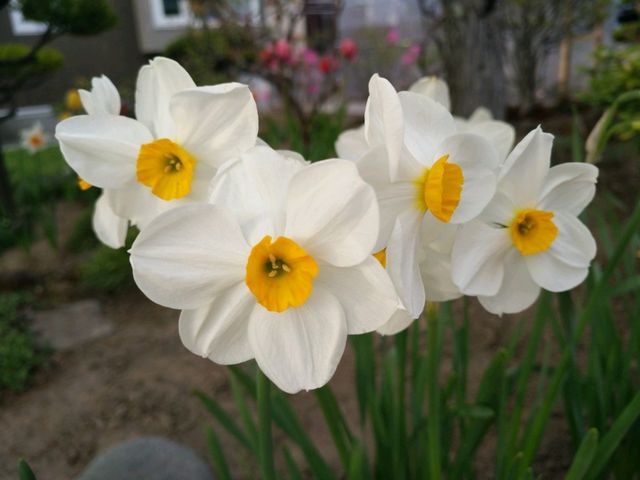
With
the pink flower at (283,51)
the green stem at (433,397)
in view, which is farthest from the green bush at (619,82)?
the pink flower at (283,51)

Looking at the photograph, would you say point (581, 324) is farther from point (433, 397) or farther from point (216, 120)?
point (216, 120)

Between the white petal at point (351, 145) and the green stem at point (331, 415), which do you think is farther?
the green stem at point (331, 415)

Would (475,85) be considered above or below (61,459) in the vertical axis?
above

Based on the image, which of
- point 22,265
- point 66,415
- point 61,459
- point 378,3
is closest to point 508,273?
point 61,459

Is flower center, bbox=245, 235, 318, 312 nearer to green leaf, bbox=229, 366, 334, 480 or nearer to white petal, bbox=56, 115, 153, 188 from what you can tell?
white petal, bbox=56, 115, 153, 188

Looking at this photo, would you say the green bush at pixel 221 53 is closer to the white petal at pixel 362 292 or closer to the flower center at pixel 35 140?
the flower center at pixel 35 140

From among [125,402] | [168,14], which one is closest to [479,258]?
[125,402]

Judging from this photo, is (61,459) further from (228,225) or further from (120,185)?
(228,225)
